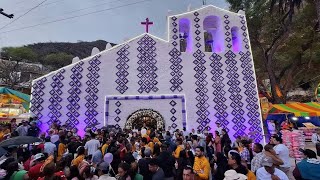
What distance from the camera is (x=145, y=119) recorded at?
15.9 metres

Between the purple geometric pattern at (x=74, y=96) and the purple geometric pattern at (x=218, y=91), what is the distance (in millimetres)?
7976

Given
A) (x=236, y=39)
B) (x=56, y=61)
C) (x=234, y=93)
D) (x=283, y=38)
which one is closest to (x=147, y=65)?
(x=234, y=93)

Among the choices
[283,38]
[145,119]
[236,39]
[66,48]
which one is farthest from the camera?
[66,48]

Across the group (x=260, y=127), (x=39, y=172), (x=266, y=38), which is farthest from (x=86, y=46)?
(x=39, y=172)

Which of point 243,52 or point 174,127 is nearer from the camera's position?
point 174,127

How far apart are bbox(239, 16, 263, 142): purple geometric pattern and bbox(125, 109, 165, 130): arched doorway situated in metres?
5.22

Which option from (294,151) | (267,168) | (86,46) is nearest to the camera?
(267,168)

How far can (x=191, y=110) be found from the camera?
1602 cm

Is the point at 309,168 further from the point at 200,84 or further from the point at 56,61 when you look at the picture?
the point at 56,61

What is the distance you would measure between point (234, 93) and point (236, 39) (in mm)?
3959

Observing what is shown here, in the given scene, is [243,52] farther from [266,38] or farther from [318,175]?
[318,175]

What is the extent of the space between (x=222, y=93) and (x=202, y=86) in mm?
1251

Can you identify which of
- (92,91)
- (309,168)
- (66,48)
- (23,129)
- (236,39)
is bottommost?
(309,168)

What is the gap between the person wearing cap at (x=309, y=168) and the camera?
4859mm
